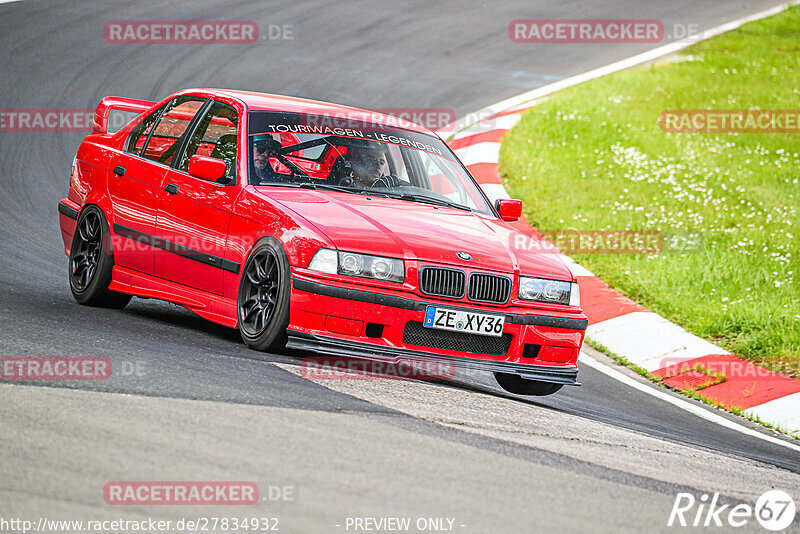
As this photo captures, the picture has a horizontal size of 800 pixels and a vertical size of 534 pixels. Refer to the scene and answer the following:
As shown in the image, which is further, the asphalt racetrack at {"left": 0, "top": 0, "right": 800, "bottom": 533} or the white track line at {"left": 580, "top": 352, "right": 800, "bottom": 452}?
the white track line at {"left": 580, "top": 352, "right": 800, "bottom": 452}

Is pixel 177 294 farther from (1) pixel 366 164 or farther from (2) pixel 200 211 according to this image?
(1) pixel 366 164

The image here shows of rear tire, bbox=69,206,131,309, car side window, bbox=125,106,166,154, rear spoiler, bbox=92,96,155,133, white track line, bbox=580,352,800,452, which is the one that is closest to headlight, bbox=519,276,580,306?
white track line, bbox=580,352,800,452

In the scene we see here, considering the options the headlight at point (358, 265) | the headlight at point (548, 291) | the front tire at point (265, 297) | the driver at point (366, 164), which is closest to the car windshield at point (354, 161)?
the driver at point (366, 164)

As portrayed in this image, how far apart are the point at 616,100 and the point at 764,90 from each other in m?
2.29

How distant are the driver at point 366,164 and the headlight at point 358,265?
3.71ft

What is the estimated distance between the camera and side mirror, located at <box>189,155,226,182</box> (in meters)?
6.90

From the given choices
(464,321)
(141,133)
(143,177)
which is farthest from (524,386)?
(141,133)

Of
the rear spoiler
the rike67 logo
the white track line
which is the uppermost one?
the rear spoiler

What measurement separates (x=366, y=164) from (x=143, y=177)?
1.49 m

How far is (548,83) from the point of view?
58.5 feet

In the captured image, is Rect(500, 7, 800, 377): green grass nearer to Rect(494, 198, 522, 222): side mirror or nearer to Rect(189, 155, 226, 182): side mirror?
Rect(494, 198, 522, 222): side mirror

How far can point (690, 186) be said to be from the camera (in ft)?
43.3

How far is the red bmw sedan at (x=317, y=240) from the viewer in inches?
245

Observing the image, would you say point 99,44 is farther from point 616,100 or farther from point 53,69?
point 616,100
